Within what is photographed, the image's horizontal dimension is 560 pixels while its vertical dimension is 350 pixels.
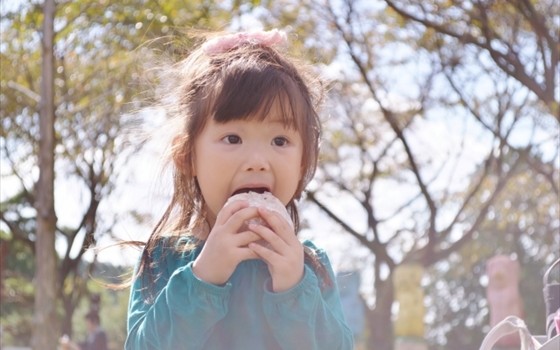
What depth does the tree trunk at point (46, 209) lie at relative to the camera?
9.62 metres

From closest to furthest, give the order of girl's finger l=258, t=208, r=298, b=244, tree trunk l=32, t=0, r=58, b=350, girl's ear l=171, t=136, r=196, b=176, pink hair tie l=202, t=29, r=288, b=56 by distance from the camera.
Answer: girl's finger l=258, t=208, r=298, b=244 → girl's ear l=171, t=136, r=196, b=176 → pink hair tie l=202, t=29, r=288, b=56 → tree trunk l=32, t=0, r=58, b=350

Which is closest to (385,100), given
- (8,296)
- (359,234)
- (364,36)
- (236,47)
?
(364,36)

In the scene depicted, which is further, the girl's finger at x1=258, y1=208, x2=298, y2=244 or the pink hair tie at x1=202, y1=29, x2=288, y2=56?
the pink hair tie at x1=202, y1=29, x2=288, y2=56

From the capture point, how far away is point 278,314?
215cm

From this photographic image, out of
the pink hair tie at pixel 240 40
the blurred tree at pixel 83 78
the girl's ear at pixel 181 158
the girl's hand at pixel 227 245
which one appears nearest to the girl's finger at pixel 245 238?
the girl's hand at pixel 227 245

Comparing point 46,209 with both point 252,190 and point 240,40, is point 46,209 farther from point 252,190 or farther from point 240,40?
point 252,190

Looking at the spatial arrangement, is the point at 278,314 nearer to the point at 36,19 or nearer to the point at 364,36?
the point at 36,19

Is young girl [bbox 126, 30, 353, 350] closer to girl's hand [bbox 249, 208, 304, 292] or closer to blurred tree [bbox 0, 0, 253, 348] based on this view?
girl's hand [bbox 249, 208, 304, 292]

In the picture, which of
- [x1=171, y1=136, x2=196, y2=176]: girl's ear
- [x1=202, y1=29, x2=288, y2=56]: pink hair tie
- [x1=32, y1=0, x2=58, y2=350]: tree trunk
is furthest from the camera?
[x1=32, y1=0, x2=58, y2=350]: tree trunk

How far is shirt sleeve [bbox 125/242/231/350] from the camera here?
212cm

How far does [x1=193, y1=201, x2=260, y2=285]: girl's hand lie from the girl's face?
0.16m

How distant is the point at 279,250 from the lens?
2.11 m

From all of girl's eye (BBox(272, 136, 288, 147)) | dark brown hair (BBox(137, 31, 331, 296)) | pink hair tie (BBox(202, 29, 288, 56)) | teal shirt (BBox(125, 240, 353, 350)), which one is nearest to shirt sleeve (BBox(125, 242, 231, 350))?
teal shirt (BBox(125, 240, 353, 350))

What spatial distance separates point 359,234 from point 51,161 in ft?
24.5
